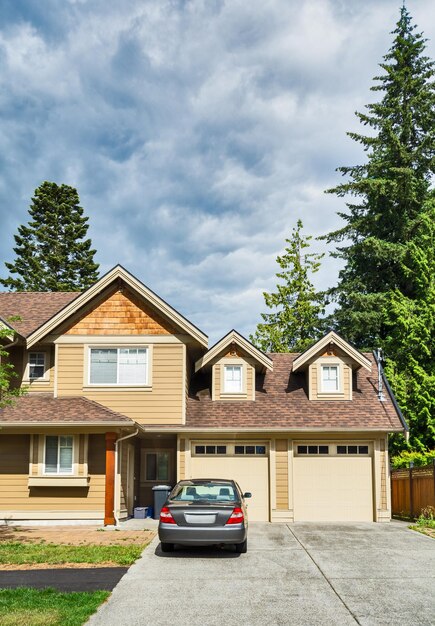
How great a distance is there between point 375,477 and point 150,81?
13623 mm

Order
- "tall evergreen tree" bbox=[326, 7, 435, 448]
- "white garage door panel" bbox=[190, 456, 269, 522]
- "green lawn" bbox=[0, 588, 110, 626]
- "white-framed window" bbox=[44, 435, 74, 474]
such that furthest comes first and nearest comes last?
"tall evergreen tree" bbox=[326, 7, 435, 448]
"white garage door panel" bbox=[190, 456, 269, 522]
"white-framed window" bbox=[44, 435, 74, 474]
"green lawn" bbox=[0, 588, 110, 626]

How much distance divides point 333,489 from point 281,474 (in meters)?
1.73

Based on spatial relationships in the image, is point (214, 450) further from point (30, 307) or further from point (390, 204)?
point (390, 204)

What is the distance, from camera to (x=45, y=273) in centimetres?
4881

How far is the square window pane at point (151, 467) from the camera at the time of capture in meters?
22.2

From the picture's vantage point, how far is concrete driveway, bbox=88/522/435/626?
7.72 metres

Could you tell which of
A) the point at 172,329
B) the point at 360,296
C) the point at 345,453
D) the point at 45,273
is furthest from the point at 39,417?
the point at 45,273

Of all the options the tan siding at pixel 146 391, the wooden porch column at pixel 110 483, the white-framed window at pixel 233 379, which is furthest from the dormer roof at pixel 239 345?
the wooden porch column at pixel 110 483

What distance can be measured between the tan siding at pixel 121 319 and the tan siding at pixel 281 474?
16.5 ft

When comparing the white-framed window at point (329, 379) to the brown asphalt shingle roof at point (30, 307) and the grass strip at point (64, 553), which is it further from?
the grass strip at point (64, 553)

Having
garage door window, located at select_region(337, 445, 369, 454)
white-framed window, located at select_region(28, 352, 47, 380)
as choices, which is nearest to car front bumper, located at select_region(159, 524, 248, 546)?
garage door window, located at select_region(337, 445, 369, 454)

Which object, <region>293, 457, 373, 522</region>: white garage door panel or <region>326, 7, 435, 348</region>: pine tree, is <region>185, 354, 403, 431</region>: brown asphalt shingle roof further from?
<region>326, 7, 435, 348</region>: pine tree

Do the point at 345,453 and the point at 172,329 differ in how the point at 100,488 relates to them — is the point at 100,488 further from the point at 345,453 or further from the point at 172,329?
the point at 345,453

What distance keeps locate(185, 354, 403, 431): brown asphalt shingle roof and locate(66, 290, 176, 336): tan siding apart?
2934 millimetres
